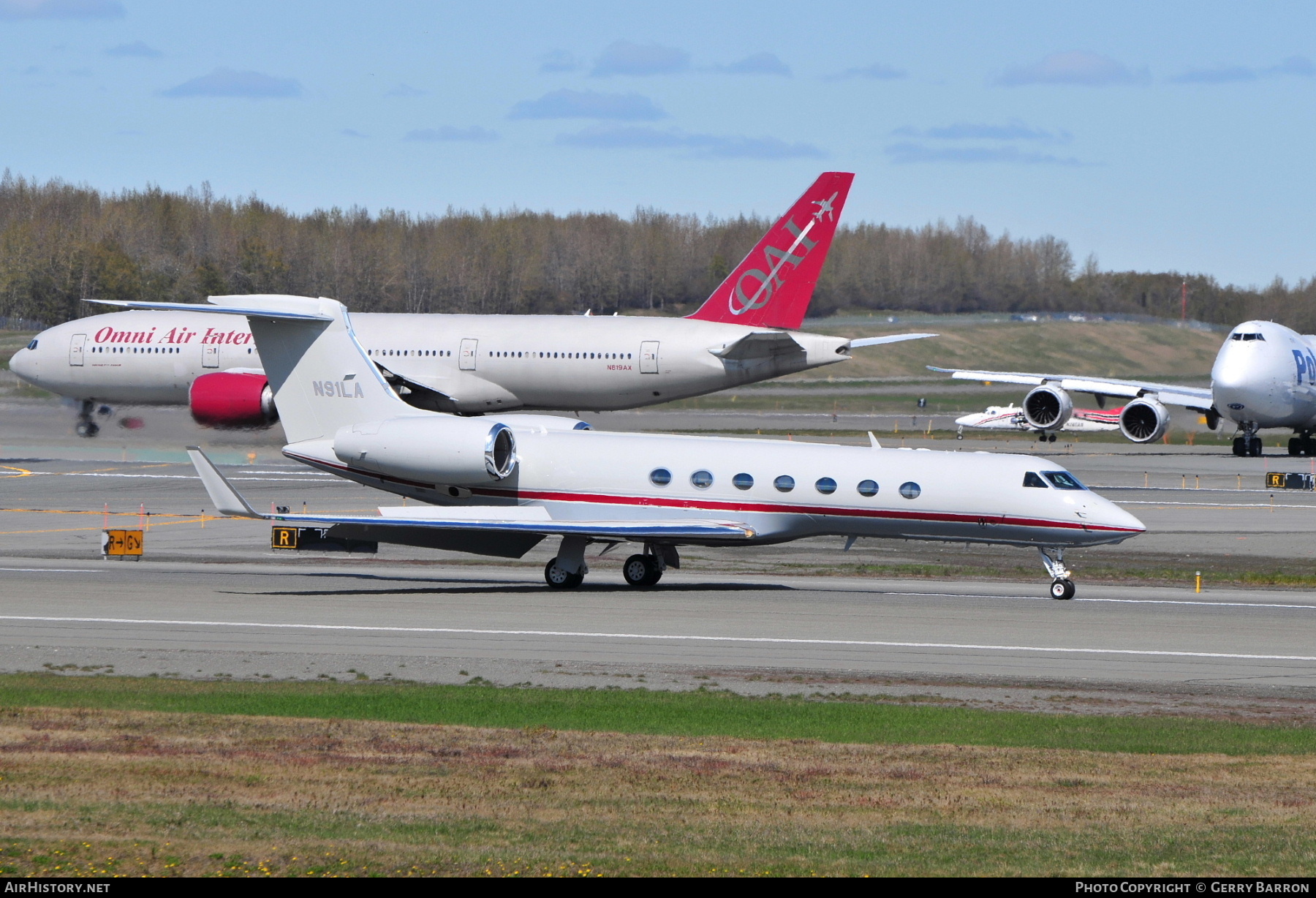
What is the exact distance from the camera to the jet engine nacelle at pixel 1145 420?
63.1 meters

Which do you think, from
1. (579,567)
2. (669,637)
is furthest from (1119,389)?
(669,637)

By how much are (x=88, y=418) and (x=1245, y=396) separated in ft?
134

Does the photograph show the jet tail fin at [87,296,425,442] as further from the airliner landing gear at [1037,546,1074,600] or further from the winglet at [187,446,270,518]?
the airliner landing gear at [1037,546,1074,600]

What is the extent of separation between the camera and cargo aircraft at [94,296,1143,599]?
2822 centimetres

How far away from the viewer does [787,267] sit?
50281mm

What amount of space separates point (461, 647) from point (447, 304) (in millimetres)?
126247

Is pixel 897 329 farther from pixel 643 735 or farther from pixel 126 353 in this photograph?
pixel 643 735

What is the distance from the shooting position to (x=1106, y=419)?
88.6 meters

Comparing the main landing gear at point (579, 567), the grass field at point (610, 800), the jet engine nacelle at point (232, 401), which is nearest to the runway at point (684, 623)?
the main landing gear at point (579, 567)

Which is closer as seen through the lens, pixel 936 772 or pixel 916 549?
pixel 936 772

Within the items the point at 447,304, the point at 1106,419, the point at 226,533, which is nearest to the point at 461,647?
the point at 226,533

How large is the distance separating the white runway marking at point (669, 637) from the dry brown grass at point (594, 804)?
7192 millimetres

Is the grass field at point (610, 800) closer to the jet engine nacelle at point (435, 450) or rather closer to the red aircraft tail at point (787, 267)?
the jet engine nacelle at point (435, 450)

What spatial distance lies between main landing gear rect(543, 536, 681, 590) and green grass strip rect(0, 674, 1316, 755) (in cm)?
1053
